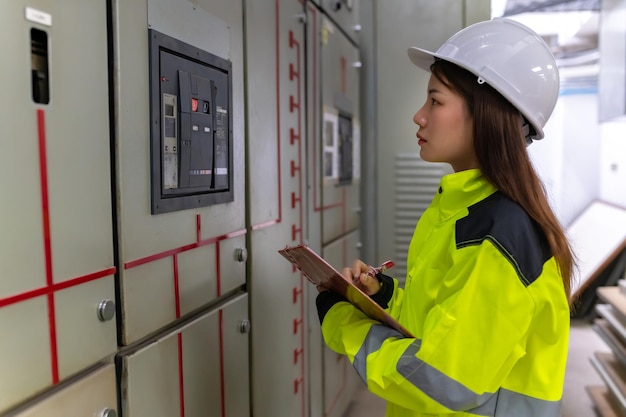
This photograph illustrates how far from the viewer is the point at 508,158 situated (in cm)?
108

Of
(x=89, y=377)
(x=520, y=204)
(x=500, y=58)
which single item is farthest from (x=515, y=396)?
(x=89, y=377)

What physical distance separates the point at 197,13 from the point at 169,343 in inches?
32.1

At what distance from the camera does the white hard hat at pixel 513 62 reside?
1094 millimetres

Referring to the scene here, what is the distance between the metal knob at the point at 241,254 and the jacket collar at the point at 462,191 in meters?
0.70

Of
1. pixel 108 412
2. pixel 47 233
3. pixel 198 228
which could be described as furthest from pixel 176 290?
pixel 47 233

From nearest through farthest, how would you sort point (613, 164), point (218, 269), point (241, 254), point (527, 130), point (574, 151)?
1. point (527, 130)
2. point (218, 269)
3. point (241, 254)
4. point (613, 164)
5. point (574, 151)

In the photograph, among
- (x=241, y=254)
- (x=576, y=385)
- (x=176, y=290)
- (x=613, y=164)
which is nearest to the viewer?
(x=176, y=290)

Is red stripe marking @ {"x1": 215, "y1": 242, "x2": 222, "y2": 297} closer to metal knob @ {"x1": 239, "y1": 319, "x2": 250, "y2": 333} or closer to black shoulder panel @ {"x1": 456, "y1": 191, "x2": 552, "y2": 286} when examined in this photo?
metal knob @ {"x1": 239, "y1": 319, "x2": 250, "y2": 333}

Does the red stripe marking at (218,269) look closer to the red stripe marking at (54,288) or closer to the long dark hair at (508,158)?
the red stripe marking at (54,288)

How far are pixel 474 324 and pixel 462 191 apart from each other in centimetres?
30

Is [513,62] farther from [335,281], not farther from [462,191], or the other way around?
[335,281]

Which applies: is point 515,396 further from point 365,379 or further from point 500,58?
point 500,58

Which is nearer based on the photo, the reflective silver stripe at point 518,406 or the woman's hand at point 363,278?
the reflective silver stripe at point 518,406

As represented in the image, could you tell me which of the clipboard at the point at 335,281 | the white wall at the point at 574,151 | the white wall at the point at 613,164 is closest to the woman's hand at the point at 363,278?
the clipboard at the point at 335,281
